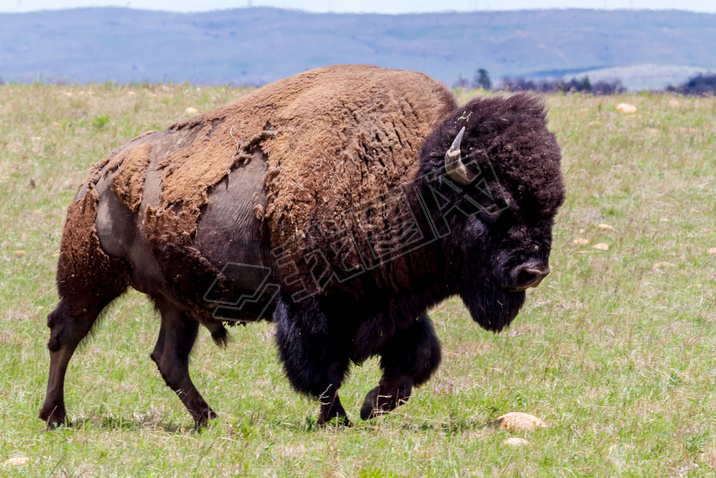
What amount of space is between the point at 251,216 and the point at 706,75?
21.4m

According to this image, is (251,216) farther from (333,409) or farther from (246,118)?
(333,409)

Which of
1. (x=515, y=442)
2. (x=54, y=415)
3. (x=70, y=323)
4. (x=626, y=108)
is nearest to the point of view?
(x=515, y=442)

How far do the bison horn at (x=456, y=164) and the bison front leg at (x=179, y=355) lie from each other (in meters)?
2.16

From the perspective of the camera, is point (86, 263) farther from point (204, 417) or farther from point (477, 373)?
point (477, 373)

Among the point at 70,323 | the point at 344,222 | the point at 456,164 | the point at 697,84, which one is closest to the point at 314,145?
the point at 344,222

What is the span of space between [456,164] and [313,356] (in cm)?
136

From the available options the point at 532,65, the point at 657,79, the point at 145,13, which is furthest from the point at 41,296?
the point at 145,13

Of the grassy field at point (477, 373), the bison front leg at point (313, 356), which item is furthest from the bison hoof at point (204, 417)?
the bison front leg at point (313, 356)

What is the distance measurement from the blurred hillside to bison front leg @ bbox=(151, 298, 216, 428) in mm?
103386

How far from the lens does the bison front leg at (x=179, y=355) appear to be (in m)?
5.13

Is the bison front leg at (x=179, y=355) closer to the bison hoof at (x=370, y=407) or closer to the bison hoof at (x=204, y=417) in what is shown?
the bison hoof at (x=204, y=417)

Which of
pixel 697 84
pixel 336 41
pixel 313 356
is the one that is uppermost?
pixel 313 356

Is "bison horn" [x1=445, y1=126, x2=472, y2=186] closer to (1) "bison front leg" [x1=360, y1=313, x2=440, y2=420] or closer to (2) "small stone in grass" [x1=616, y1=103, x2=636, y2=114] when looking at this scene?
(1) "bison front leg" [x1=360, y1=313, x2=440, y2=420]

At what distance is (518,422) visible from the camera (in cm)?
425
